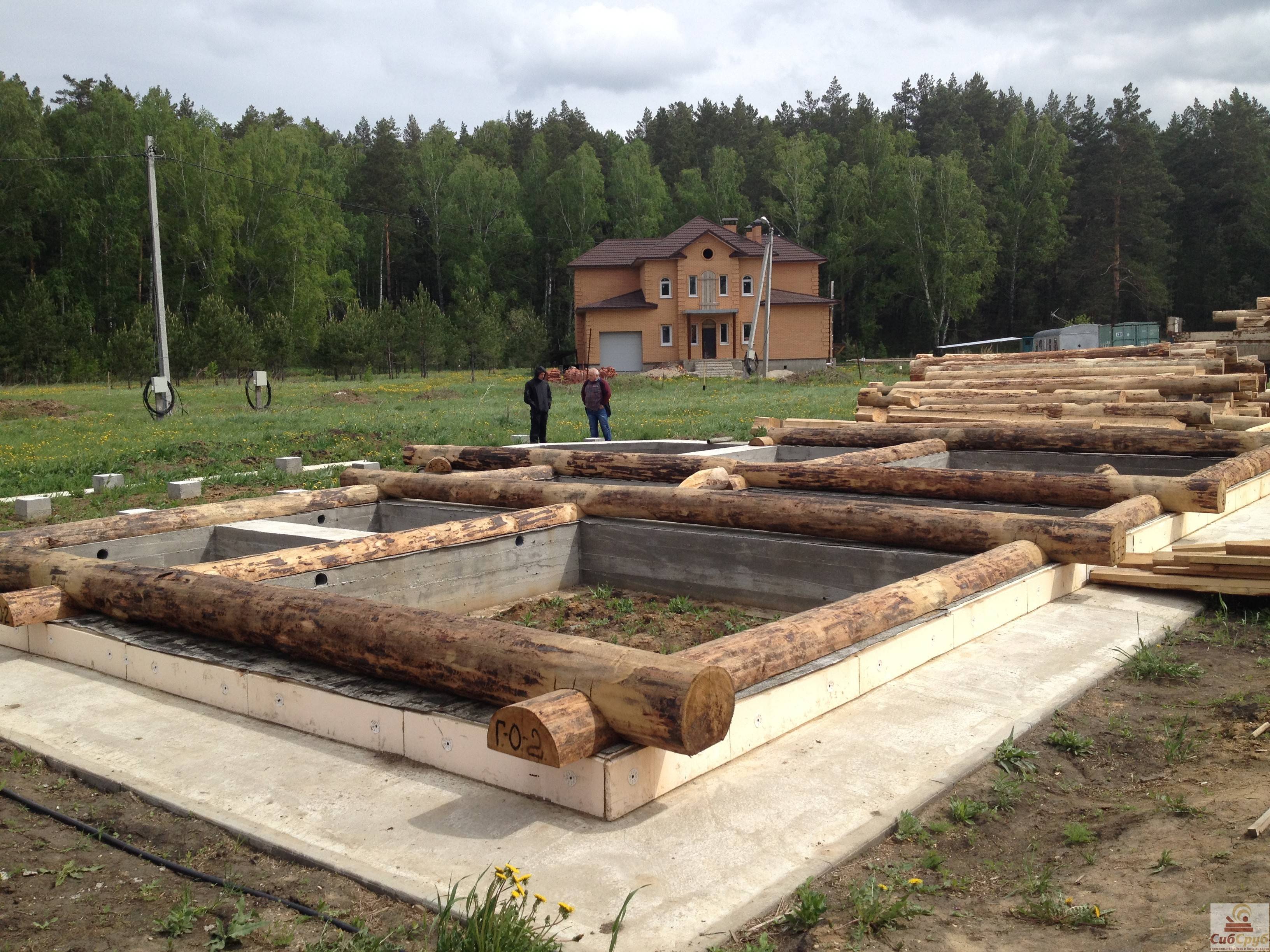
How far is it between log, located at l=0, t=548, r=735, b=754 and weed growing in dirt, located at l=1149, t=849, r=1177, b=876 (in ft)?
4.80

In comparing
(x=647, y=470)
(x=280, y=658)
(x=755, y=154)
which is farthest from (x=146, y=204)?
(x=280, y=658)

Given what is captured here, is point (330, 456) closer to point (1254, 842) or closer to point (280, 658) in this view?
point (280, 658)

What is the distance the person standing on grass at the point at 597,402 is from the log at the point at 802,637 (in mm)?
10987

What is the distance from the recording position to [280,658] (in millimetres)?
5301

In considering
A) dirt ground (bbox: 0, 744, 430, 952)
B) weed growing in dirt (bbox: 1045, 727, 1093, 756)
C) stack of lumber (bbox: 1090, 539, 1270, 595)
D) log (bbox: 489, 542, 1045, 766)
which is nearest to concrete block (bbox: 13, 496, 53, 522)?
dirt ground (bbox: 0, 744, 430, 952)

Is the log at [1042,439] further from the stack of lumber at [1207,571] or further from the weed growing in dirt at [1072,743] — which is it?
the weed growing in dirt at [1072,743]

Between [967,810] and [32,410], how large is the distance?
26.5 meters

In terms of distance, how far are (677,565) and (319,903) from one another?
5.14 metres

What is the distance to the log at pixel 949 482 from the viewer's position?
8352 millimetres

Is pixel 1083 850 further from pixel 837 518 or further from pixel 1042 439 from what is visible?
pixel 1042 439

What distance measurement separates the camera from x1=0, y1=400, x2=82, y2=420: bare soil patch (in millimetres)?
24297

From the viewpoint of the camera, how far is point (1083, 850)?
11.7 ft

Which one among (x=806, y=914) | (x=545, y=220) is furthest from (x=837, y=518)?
(x=545, y=220)

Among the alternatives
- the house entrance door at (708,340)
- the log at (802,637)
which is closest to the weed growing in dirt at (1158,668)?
the log at (802,637)
